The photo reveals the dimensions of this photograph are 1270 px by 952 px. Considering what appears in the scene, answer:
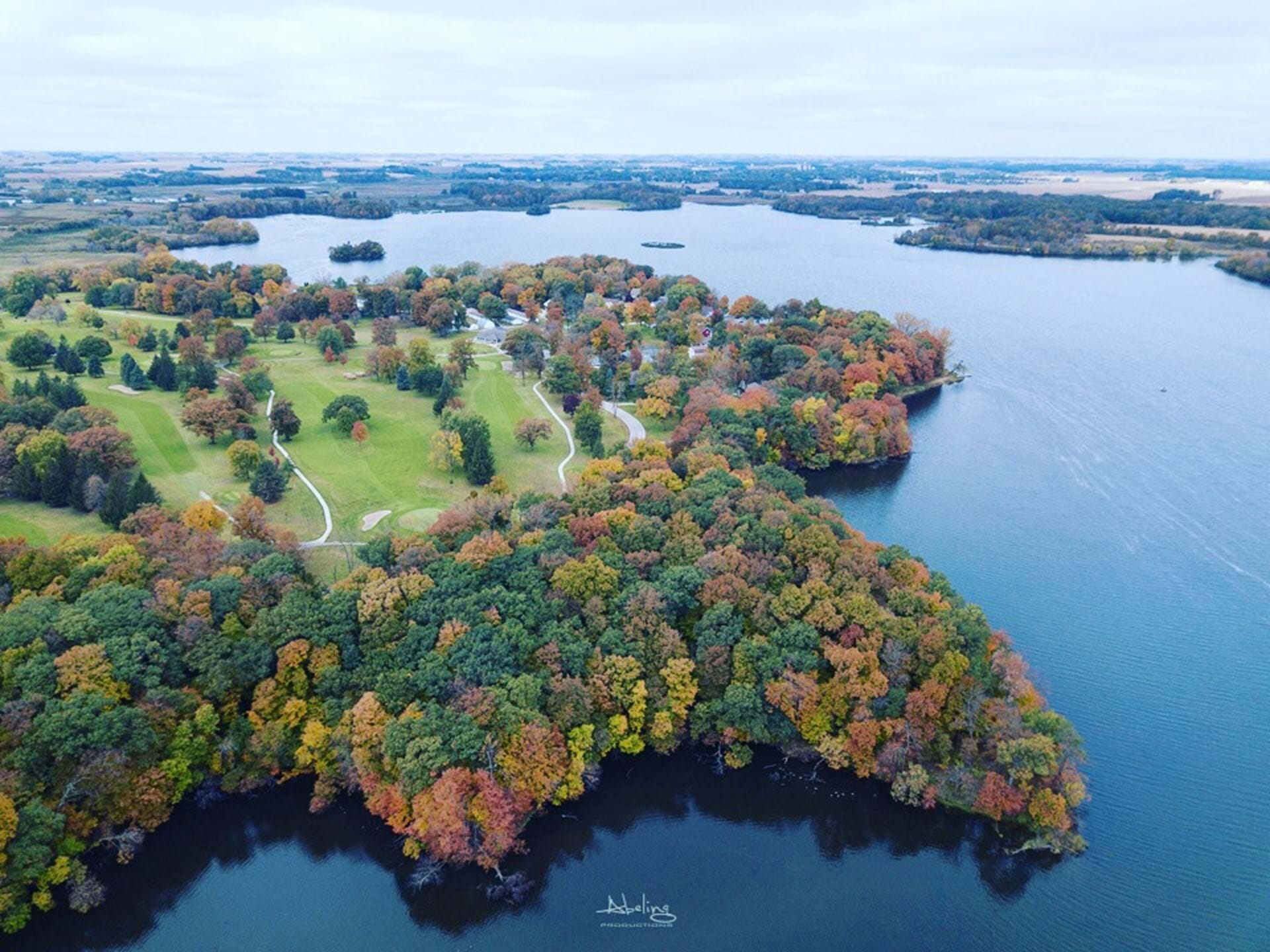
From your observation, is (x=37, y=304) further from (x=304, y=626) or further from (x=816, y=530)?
(x=816, y=530)

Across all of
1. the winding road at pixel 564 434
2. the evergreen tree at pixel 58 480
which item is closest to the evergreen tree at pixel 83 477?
the evergreen tree at pixel 58 480

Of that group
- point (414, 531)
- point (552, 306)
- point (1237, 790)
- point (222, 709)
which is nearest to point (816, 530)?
point (1237, 790)

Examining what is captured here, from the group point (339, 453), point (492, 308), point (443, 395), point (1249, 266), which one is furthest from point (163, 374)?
point (1249, 266)

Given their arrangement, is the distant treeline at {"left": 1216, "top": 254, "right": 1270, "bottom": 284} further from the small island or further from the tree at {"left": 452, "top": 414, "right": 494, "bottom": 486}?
the small island

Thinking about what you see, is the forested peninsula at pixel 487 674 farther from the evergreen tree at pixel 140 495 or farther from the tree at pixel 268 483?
the tree at pixel 268 483

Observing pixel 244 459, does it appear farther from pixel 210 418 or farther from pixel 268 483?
pixel 210 418

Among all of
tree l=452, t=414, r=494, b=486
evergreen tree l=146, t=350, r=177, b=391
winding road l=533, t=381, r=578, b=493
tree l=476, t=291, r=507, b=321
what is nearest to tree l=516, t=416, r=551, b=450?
winding road l=533, t=381, r=578, b=493
